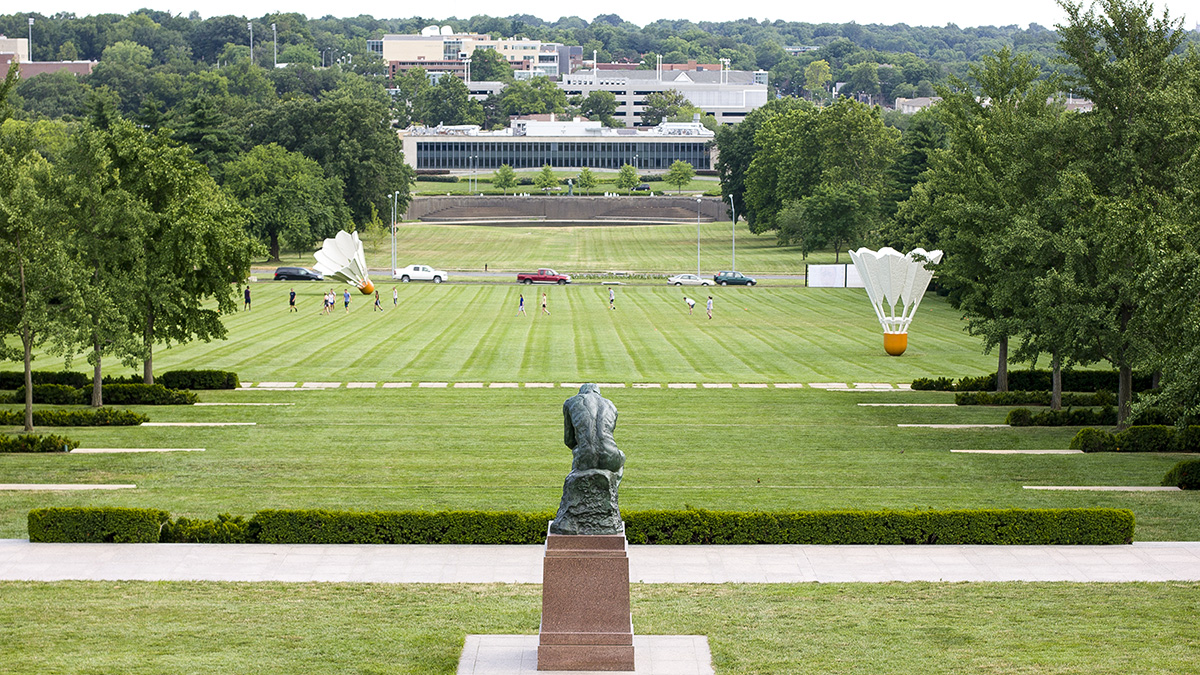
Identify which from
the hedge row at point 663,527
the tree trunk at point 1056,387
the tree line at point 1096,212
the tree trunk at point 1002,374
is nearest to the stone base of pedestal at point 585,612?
the hedge row at point 663,527

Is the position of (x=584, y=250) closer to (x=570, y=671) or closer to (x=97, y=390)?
(x=97, y=390)

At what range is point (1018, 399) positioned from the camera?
38188mm

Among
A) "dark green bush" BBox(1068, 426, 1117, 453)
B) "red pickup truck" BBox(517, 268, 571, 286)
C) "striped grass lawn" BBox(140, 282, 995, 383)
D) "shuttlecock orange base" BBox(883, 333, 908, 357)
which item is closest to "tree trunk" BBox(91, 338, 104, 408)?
"striped grass lawn" BBox(140, 282, 995, 383)

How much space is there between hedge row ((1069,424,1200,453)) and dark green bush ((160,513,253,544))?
19.5 m

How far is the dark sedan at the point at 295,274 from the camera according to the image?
8744 cm

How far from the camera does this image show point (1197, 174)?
2811 cm

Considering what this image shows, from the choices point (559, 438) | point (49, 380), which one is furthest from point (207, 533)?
point (49, 380)

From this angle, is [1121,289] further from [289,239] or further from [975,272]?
[289,239]

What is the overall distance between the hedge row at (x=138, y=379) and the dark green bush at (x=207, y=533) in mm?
18919

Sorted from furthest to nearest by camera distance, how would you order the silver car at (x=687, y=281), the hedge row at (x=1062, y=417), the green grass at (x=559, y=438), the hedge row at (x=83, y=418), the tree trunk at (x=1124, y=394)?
the silver car at (x=687, y=281), the hedge row at (x=1062, y=417), the hedge row at (x=83, y=418), the tree trunk at (x=1124, y=394), the green grass at (x=559, y=438)

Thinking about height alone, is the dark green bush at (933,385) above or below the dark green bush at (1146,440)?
below

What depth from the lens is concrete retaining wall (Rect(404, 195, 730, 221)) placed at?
158625 millimetres

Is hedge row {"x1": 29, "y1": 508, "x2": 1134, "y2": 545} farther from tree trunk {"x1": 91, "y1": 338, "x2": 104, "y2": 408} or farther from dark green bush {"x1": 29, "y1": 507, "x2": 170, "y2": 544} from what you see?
tree trunk {"x1": 91, "y1": 338, "x2": 104, "y2": 408}

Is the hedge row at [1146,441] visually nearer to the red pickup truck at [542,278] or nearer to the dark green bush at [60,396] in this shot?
the dark green bush at [60,396]
